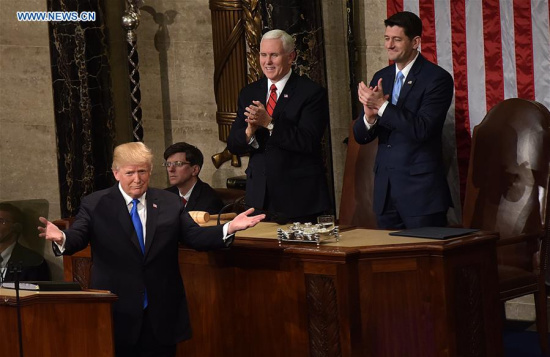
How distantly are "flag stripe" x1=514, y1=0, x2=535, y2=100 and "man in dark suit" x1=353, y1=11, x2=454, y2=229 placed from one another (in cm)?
131

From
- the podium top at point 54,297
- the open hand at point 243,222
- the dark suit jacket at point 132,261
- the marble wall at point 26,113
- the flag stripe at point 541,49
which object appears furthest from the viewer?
the marble wall at point 26,113

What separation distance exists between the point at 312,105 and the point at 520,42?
199 cm

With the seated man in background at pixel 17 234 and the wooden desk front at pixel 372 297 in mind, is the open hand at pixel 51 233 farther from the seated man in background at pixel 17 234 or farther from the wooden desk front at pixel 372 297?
the wooden desk front at pixel 372 297

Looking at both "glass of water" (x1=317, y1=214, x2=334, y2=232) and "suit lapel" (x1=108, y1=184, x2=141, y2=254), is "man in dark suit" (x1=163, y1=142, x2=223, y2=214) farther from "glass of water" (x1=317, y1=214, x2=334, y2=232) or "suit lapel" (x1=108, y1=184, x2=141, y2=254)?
"suit lapel" (x1=108, y1=184, x2=141, y2=254)

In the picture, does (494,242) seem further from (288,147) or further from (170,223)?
(170,223)

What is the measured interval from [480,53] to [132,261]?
368cm

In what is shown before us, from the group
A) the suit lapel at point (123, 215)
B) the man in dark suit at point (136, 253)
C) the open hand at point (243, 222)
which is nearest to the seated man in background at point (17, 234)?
the man in dark suit at point (136, 253)

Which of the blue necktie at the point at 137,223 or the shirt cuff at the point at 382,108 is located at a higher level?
the shirt cuff at the point at 382,108

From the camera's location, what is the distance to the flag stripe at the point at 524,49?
24.9 feet

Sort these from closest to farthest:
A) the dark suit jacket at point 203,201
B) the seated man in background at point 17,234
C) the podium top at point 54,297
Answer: the podium top at point 54,297, the seated man in background at point 17,234, the dark suit jacket at point 203,201

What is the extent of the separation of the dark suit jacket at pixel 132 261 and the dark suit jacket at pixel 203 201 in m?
1.58

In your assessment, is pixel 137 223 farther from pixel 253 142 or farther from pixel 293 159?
pixel 293 159

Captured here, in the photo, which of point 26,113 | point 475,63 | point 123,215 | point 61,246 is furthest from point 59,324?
point 475,63

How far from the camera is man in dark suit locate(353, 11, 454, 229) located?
251 inches
